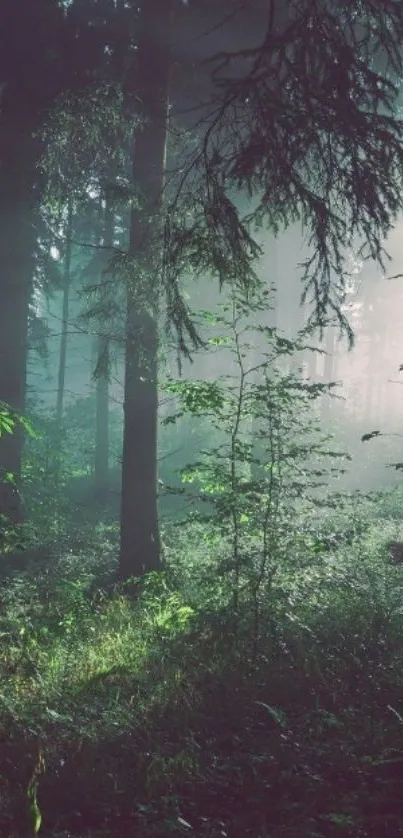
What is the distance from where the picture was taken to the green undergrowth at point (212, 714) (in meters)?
3.75

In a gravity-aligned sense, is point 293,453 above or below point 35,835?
above

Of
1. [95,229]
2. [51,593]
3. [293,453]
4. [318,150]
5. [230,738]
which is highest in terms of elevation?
[95,229]

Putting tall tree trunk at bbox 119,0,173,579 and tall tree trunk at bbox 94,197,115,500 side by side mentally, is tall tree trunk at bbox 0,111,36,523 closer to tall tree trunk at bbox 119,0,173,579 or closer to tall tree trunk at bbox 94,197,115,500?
tall tree trunk at bbox 119,0,173,579

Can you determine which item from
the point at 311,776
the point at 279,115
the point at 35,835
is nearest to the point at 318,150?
the point at 279,115

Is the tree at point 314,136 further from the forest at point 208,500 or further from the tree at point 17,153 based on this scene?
the tree at point 17,153

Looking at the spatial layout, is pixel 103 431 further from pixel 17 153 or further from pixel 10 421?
pixel 10 421

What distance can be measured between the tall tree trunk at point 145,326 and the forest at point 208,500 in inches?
1.6

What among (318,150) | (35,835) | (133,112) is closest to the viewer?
(35,835)

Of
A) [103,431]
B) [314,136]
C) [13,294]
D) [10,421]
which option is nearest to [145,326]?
[10,421]

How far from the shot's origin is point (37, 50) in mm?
11469

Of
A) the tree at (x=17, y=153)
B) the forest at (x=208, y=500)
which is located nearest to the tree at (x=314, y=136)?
the forest at (x=208, y=500)

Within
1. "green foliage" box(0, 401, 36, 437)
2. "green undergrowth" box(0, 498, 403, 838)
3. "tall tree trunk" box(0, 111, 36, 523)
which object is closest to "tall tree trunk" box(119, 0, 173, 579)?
"green undergrowth" box(0, 498, 403, 838)

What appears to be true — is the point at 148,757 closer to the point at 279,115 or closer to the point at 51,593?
the point at 279,115

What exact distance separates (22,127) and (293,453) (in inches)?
335
